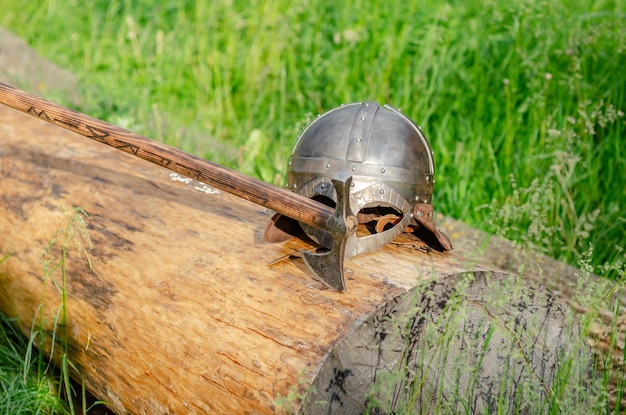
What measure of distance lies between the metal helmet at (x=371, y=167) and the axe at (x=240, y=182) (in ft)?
0.59

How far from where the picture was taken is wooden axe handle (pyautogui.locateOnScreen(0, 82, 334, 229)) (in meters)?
2.18

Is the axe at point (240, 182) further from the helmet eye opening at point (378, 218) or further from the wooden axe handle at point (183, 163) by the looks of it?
the helmet eye opening at point (378, 218)

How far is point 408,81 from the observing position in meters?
4.71

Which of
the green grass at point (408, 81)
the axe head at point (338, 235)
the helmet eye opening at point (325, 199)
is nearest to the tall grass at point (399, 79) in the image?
the green grass at point (408, 81)

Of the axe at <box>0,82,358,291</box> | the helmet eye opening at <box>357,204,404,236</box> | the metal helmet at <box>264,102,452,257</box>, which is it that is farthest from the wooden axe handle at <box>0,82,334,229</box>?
the helmet eye opening at <box>357,204,404,236</box>

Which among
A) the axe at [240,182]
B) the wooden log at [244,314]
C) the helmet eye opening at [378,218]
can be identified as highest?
the axe at [240,182]

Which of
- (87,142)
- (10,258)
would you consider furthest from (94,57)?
(10,258)

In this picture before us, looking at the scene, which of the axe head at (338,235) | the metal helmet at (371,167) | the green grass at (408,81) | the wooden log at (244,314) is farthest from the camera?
the green grass at (408,81)

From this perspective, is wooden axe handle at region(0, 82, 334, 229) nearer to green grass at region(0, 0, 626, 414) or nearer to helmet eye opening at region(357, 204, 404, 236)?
helmet eye opening at region(357, 204, 404, 236)

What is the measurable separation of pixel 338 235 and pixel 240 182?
0.37 m

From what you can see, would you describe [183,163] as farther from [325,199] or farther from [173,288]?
[325,199]

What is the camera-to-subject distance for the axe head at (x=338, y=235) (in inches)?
82.0

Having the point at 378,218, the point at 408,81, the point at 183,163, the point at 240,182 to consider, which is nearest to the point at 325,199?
the point at 378,218

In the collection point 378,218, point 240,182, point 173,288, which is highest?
point 240,182
